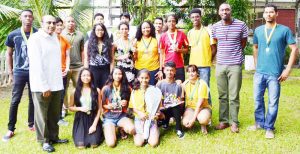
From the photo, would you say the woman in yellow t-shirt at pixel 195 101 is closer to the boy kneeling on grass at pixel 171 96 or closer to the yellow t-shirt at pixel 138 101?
the boy kneeling on grass at pixel 171 96

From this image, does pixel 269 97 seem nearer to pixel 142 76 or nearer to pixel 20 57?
pixel 142 76

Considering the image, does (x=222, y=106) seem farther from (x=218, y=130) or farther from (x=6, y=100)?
(x=6, y=100)

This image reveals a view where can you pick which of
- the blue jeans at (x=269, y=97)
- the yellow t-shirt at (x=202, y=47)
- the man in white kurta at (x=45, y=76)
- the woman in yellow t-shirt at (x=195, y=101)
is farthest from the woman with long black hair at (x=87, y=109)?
the blue jeans at (x=269, y=97)

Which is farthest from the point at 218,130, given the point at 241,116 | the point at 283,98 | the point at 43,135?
the point at 283,98

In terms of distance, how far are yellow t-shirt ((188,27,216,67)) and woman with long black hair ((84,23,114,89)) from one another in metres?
1.34

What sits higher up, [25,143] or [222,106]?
[222,106]

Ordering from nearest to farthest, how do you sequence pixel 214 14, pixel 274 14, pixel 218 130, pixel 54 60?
→ pixel 54 60 < pixel 274 14 < pixel 218 130 < pixel 214 14

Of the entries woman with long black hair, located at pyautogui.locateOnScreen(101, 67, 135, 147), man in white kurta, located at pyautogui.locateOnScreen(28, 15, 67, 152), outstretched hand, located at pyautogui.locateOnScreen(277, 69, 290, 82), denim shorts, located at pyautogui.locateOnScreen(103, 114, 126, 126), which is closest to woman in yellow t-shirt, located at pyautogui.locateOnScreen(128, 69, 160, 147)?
woman with long black hair, located at pyautogui.locateOnScreen(101, 67, 135, 147)

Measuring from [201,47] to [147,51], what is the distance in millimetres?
867

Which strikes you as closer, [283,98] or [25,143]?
[25,143]

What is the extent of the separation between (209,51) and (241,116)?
5.30ft

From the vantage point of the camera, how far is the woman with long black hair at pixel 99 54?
5.89m

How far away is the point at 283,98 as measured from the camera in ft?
28.8

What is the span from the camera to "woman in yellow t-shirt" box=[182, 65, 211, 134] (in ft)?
18.8
